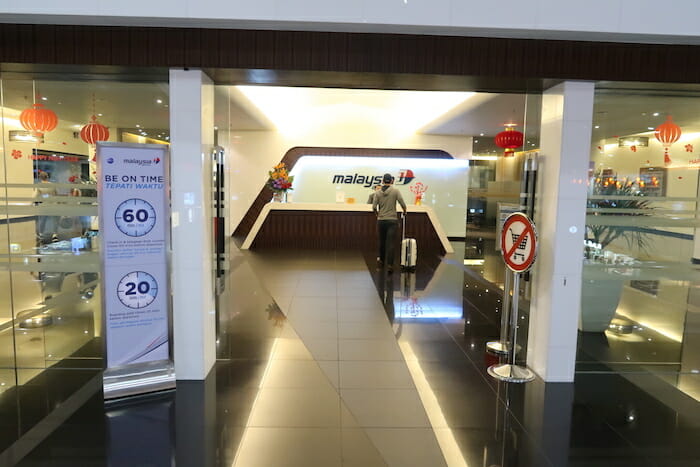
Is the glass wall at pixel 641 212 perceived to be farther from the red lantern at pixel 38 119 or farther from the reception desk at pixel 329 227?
the reception desk at pixel 329 227

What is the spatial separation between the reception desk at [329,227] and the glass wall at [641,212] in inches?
277

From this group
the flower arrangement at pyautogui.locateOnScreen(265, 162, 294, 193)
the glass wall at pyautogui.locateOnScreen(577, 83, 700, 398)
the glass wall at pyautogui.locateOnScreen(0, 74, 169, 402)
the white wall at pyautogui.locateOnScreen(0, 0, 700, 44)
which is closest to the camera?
the white wall at pyautogui.locateOnScreen(0, 0, 700, 44)

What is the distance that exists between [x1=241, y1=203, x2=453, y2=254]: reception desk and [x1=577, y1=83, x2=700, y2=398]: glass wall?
23.1 feet

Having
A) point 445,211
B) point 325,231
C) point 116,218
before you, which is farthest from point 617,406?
point 445,211

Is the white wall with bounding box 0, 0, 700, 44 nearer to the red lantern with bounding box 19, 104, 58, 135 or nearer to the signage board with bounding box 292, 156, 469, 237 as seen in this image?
the red lantern with bounding box 19, 104, 58, 135

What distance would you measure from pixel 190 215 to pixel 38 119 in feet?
5.52

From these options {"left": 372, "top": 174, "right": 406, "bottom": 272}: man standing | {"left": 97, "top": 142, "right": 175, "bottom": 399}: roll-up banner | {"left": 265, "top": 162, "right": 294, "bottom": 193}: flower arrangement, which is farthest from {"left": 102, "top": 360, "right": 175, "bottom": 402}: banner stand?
{"left": 265, "top": 162, "right": 294, "bottom": 193}: flower arrangement

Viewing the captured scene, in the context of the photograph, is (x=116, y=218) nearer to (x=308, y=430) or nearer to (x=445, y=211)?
(x=308, y=430)

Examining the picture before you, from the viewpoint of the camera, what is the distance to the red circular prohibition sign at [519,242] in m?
3.90

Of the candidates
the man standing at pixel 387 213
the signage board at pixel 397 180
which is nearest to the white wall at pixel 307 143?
the signage board at pixel 397 180

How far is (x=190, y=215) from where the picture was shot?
3836mm

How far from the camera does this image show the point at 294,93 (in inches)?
448

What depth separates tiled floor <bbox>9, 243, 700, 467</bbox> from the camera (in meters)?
2.86

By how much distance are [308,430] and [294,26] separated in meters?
2.96
